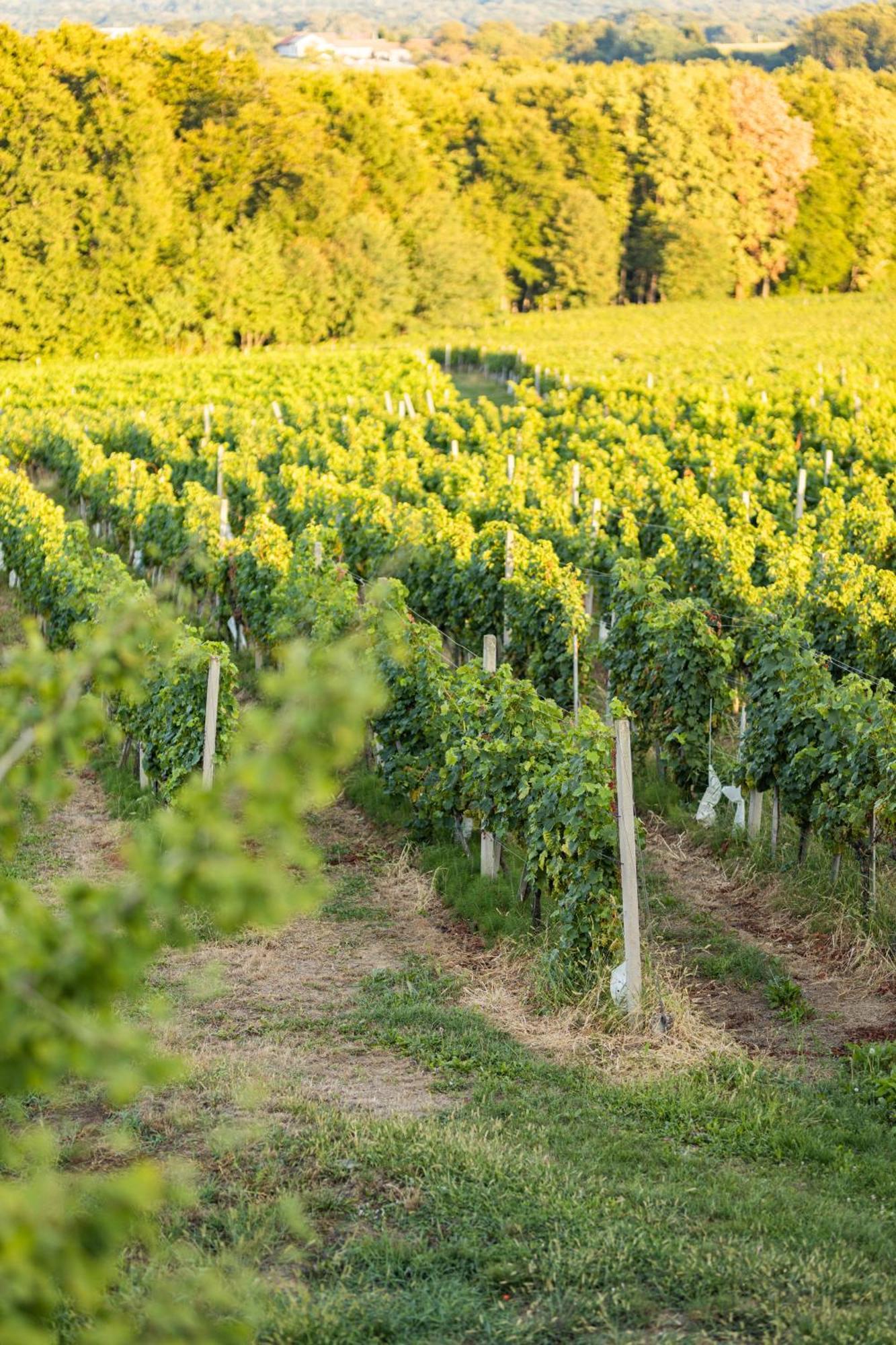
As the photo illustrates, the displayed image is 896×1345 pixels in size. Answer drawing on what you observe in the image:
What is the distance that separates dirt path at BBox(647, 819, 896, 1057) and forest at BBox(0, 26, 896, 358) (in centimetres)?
4915

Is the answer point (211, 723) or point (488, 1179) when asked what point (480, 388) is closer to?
point (211, 723)

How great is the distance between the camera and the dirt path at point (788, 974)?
845 centimetres

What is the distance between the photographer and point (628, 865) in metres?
8.68

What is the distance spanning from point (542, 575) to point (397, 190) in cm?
5907

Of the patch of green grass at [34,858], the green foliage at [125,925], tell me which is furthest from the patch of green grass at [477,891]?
the green foliage at [125,925]

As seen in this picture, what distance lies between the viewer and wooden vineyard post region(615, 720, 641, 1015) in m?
8.51

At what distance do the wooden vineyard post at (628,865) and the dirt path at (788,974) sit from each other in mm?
554

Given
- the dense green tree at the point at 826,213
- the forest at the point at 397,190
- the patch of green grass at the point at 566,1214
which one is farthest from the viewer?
the dense green tree at the point at 826,213

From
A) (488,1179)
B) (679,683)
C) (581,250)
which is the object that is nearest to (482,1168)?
(488,1179)

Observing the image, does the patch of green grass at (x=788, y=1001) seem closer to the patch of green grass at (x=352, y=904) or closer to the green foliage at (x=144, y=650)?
the patch of green grass at (x=352, y=904)

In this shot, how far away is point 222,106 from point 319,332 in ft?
33.7

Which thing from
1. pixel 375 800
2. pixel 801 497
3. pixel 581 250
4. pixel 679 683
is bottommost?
pixel 375 800

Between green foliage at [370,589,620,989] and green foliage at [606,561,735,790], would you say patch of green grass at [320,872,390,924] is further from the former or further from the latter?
green foliage at [606,561,735,790]

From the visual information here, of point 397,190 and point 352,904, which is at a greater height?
point 397,190
